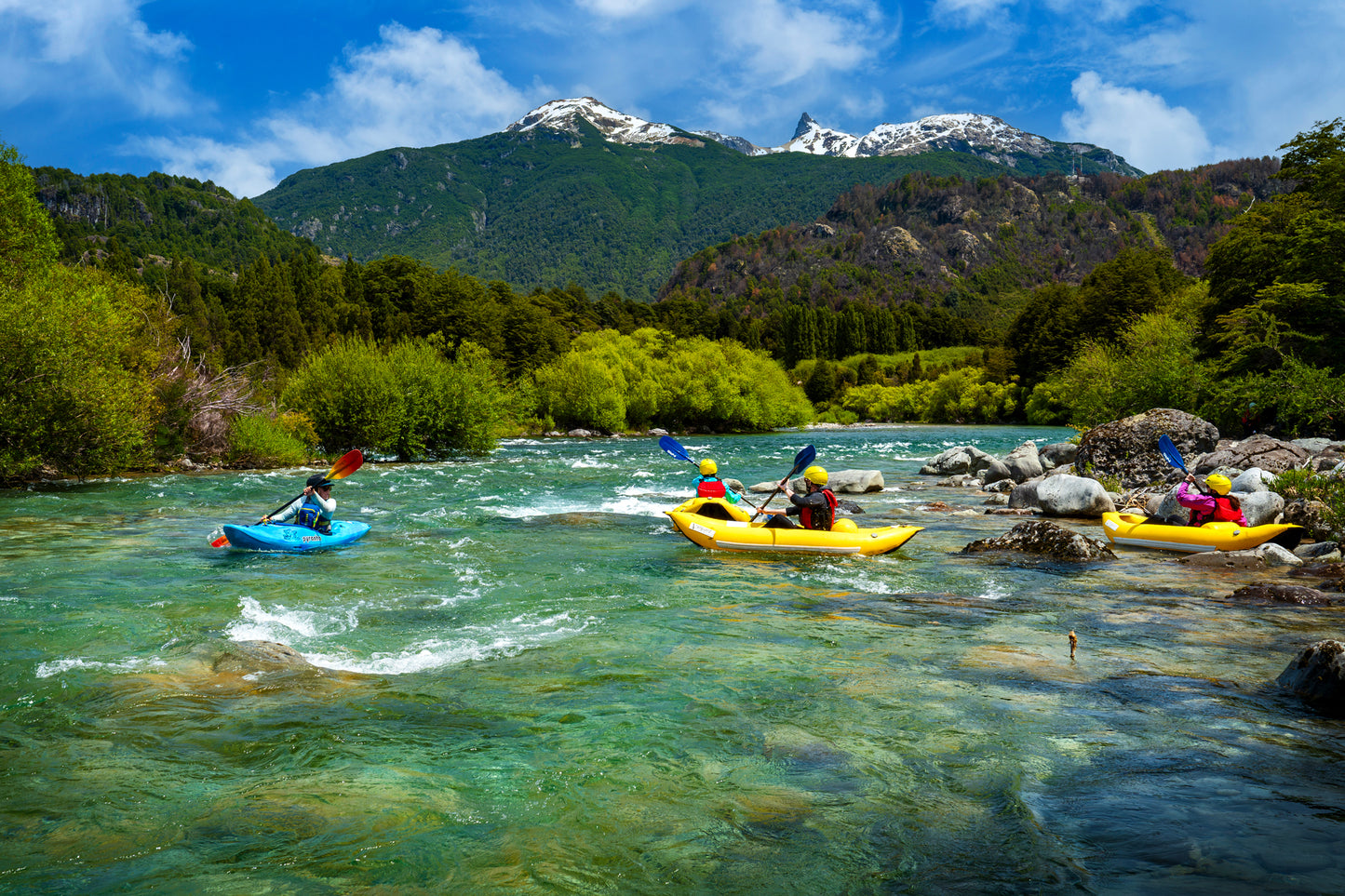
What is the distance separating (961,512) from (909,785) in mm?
13060

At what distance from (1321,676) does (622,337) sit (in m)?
60.8

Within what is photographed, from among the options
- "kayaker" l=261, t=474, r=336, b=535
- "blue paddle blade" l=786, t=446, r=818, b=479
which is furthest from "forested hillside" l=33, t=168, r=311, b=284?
"blue paddle blade" l=786, t=446, r=818, b=479

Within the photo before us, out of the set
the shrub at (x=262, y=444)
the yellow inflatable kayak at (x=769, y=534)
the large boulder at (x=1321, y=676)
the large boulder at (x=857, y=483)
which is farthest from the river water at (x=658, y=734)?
the shrub at (x=262, y=444)

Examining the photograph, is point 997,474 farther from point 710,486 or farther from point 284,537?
point 284,537

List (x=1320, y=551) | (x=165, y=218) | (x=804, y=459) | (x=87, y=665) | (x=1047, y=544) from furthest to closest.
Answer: (x=165, y=218)
(x=804, y=459)
(x=1047, y=544)
(x=1320, y=551)
(x=87, y=665)

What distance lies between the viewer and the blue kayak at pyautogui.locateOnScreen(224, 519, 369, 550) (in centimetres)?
1127

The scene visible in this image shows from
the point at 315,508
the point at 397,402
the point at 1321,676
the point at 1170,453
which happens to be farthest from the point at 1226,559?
the point at 397,402

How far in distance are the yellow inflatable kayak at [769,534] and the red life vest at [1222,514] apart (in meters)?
4.27

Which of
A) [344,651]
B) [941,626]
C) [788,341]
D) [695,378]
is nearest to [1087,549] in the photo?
[941,626]

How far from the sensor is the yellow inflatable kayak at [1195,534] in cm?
1106

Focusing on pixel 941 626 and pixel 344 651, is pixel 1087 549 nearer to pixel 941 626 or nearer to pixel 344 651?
pixel 941 626

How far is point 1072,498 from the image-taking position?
16.0 meters

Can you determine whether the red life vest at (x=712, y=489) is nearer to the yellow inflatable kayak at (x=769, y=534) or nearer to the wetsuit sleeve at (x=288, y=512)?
the yellow inflatable kayak at (x=769, y=534)

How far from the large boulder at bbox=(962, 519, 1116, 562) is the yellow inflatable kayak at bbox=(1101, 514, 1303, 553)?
0.66m
